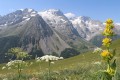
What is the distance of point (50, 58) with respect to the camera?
11250 mm

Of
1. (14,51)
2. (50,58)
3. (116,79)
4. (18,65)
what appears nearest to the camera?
(116,79)

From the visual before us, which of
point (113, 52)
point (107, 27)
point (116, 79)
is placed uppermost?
point (107, 27)

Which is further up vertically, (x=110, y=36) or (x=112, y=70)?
(x=110, y=36)

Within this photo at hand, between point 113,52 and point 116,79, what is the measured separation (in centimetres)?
62

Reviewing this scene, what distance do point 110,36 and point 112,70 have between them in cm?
78

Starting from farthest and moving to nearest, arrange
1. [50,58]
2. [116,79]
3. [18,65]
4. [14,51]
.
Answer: [14,51] → [18,65] → [50,58] → [116,79]

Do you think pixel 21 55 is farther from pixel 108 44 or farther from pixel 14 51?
pixel 108 44

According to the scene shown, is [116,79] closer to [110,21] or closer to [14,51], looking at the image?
[110,21]

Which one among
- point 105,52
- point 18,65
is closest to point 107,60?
Result: point 105,52

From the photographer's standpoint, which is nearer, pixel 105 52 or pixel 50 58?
pixel 105 52

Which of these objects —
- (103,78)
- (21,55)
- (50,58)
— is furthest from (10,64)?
(103,78)

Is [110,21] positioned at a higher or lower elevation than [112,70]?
higher

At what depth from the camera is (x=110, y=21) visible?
745 centimetres

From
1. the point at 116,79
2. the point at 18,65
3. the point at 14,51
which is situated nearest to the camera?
the point at 116,79
